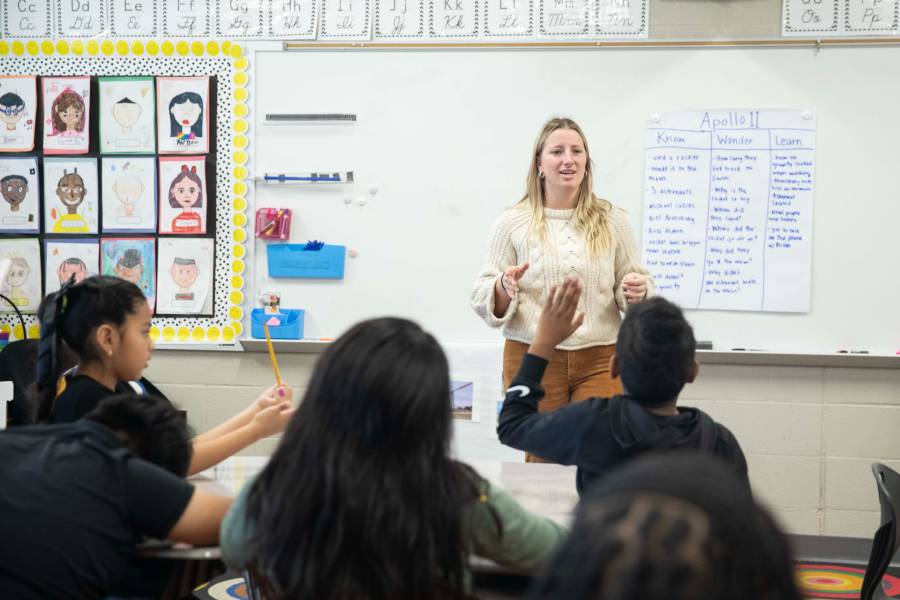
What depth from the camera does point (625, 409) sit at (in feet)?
5.68

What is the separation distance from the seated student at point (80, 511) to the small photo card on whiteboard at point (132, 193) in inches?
108

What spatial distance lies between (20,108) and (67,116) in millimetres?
205

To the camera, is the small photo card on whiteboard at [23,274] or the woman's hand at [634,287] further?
the small photo card on whiteboard at [23,274]

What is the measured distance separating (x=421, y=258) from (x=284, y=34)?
1061 mm

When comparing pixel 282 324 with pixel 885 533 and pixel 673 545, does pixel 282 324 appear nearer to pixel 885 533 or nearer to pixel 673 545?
pixel 885 533

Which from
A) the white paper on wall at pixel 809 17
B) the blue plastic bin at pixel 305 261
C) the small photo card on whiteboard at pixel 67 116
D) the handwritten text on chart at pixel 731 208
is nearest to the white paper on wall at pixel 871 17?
the white paper on wall at pixel 809 17

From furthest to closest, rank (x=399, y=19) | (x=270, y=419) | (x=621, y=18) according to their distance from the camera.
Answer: (x=399, y=19) → (x=621, y=18) → (x=270, y=419)

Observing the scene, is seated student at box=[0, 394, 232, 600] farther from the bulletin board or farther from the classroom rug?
the bulletin board

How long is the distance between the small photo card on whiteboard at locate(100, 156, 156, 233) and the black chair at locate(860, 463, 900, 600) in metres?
3.03

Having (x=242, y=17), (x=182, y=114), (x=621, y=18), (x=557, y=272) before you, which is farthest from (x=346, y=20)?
(x=557, y=272)

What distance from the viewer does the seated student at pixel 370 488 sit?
115 centimetres

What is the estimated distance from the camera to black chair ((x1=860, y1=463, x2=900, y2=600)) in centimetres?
189

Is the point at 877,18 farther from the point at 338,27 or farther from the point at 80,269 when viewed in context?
the point at 80,269

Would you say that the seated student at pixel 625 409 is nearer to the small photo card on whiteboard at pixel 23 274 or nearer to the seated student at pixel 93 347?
the seated student at pixel 93 347
